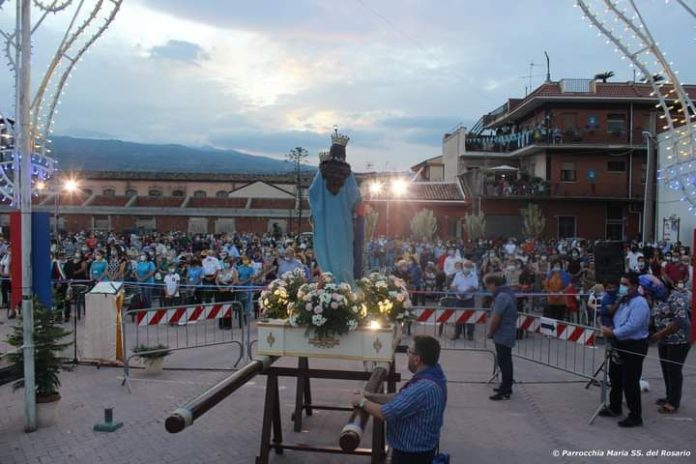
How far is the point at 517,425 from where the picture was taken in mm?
7480

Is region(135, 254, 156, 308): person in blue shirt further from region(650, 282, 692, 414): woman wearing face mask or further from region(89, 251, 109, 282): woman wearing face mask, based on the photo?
region(650, 282, 692, 414): woman wearing face mask

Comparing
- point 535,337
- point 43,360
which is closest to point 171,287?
point 43,360

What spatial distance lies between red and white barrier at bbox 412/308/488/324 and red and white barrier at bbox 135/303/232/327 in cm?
343

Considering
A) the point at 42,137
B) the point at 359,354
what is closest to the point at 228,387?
the point at 359,354

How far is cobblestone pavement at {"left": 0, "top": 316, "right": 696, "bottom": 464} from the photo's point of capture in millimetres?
6500

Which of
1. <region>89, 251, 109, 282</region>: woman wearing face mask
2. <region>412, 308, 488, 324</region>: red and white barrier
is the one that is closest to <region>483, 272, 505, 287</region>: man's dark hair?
<region>412, 308, 488, 324</region>: red and white barrier

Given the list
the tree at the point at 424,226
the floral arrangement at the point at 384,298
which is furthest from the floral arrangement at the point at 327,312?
the tree at the point at 424,226

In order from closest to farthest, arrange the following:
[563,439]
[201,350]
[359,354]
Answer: [359,354], [563,439], [201,350]

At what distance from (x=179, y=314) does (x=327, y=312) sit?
549 cm

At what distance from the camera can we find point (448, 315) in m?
10.9

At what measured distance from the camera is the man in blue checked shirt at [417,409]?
4.20 meters

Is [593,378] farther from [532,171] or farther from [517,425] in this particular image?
[532,171]

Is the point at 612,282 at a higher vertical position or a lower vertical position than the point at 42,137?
lower

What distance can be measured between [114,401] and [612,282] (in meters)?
7.46
